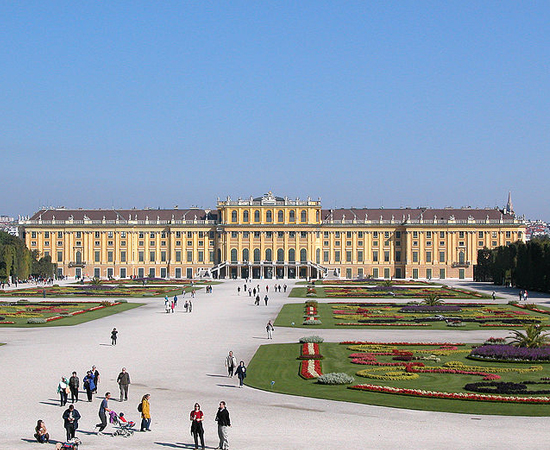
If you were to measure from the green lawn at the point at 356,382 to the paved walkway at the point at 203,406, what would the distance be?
2.52ft

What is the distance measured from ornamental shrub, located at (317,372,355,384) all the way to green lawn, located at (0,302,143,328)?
84.3 feet

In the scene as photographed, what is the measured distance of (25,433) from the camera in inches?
866

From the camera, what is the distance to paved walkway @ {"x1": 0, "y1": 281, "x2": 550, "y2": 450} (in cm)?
2125

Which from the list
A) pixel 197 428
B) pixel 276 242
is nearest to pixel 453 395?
pixel 197 428

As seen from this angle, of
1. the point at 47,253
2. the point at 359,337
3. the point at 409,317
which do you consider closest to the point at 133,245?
the point at 47,253

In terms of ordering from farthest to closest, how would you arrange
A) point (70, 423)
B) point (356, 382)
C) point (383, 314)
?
point (383, 314) < point (356, 382) < point (70, 423)

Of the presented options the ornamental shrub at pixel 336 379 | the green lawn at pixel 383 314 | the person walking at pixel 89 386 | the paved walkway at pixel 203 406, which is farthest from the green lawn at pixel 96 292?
the person walking at pixel 89 386

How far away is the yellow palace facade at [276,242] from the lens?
132 m

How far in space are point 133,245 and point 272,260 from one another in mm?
22213

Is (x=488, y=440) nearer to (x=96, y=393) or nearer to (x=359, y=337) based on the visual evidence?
(x=96, y=393)

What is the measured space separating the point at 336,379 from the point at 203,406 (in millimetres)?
5462

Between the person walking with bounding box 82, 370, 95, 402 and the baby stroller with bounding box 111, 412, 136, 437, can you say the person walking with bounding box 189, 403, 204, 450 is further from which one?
the person walking with bounding box 82, 370, 95, 402

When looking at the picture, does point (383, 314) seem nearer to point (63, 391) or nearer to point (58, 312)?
point (58, 312)

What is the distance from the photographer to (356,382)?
29.4 m
